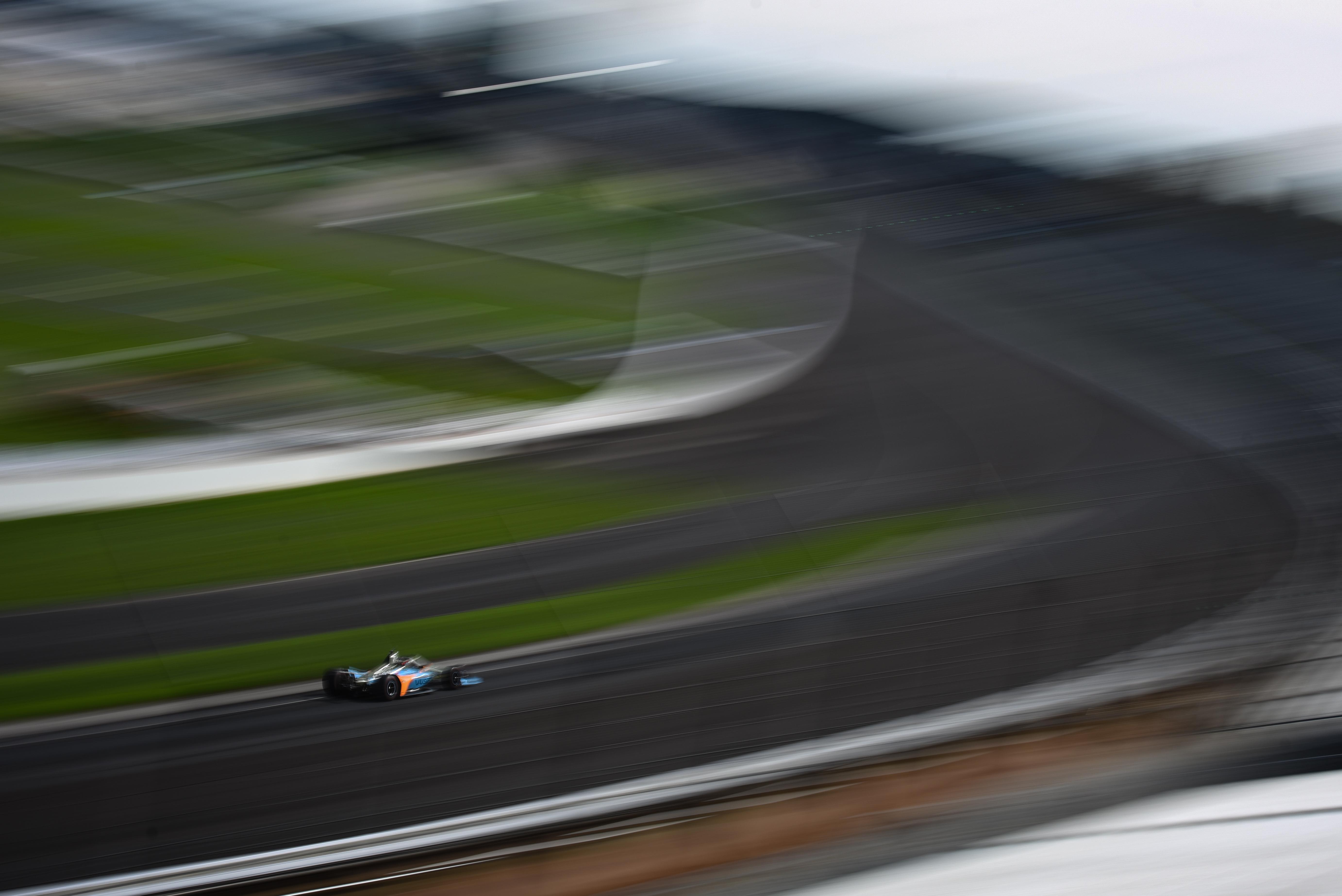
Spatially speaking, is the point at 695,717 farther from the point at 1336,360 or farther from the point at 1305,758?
the point at 1336,360

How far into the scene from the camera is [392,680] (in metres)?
1.63

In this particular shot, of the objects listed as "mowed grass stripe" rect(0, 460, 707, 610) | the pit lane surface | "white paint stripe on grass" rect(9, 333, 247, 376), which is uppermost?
"white paint stripe on grass" rect(9, 333, 247, 376)

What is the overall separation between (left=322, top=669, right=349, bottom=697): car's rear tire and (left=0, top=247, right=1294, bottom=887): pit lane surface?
19mm

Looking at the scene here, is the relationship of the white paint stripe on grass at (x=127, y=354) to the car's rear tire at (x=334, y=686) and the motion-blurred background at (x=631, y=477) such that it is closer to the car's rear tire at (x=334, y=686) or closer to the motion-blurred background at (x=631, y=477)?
the motion-blurred background at (x=631, y=477)

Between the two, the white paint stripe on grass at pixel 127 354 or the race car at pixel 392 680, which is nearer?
the race car at pixel 392 680

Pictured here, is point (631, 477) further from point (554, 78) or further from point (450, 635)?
point (554, 78)

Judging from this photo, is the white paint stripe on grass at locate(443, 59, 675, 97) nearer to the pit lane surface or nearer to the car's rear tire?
the pit lane surface

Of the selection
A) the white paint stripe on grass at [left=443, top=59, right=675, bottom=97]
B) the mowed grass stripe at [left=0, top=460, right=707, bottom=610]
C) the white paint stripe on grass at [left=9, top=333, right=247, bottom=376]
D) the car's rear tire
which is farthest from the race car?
the white paint stripe on grass at [left=443, top=59, right=675, bottom=97]

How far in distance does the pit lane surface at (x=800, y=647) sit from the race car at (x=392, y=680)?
2 centimetres

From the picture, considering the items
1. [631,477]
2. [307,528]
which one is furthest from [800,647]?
[307,528]

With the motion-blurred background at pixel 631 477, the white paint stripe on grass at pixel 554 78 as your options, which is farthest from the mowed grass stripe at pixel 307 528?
the white paint stripe on grass at pixel 554 78

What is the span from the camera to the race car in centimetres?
162

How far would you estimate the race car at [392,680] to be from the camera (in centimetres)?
162

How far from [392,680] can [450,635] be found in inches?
5.4
